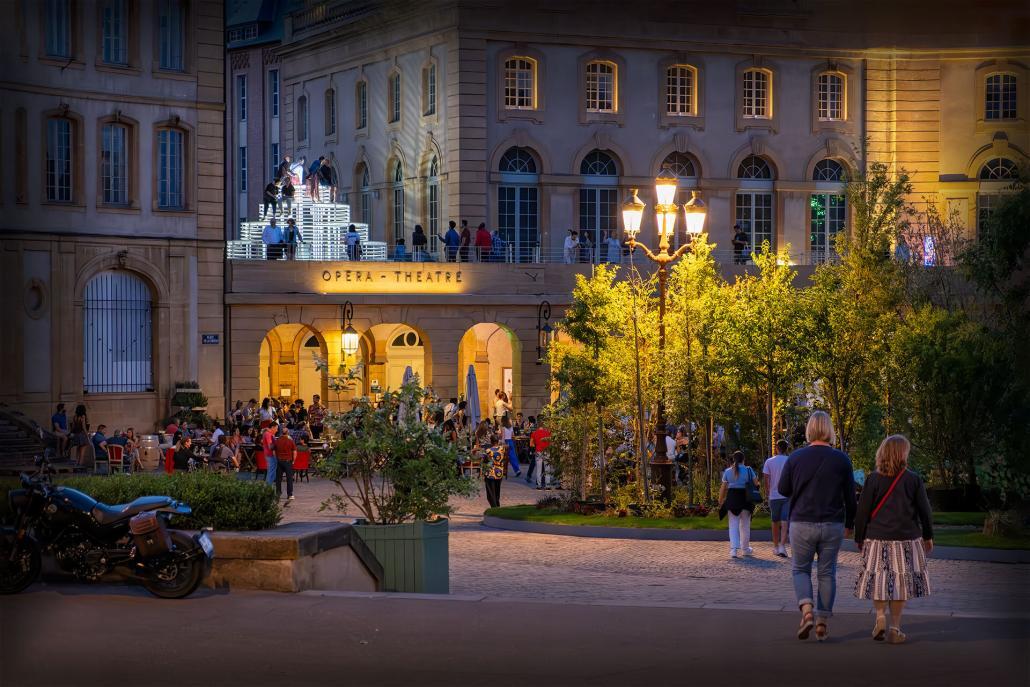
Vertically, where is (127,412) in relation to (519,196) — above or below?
below

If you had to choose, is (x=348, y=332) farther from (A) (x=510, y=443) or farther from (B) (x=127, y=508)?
(B) (x=127, y=508)

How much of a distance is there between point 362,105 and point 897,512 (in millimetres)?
42103

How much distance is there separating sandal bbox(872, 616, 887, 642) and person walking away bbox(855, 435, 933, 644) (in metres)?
0.10

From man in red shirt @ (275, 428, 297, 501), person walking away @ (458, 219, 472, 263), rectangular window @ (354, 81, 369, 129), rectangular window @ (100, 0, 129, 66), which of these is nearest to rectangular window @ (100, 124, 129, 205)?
rectangular window @ (100, 0, 129, 66)

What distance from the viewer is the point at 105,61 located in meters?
37.4

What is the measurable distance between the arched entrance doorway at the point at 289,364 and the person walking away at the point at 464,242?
24.0 feet

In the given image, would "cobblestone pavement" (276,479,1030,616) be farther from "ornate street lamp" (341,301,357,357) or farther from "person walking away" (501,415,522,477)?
"ornate street lamp" (341,301,357,357)

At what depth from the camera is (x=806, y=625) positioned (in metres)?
11.0

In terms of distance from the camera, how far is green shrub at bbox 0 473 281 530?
1329 cm

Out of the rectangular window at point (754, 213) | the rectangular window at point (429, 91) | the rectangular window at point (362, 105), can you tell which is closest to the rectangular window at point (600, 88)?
the rectangular window at point (429, 91)

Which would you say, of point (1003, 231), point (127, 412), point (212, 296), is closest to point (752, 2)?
point (212, 296)

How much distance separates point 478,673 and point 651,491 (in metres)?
15.5

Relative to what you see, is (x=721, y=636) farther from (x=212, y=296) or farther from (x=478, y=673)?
(x=212, y=296)

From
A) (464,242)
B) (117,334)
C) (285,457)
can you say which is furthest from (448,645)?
(464,242)
